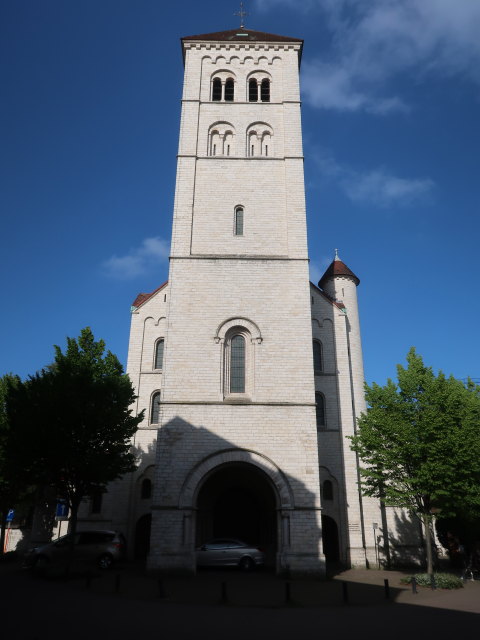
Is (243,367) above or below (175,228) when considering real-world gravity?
below

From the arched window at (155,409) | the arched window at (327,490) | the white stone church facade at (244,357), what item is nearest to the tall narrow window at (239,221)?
the white stone church facade at (244,357)

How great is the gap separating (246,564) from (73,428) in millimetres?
8910

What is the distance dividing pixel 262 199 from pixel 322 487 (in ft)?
47.8

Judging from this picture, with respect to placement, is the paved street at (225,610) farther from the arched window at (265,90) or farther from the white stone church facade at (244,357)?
the arched window at (265,90)

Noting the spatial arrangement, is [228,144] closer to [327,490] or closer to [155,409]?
[155,409]

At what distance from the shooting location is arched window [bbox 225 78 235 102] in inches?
1097

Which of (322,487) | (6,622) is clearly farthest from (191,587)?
(322,487)

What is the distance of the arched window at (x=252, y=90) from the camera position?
27.8 m

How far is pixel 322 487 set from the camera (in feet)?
79.4

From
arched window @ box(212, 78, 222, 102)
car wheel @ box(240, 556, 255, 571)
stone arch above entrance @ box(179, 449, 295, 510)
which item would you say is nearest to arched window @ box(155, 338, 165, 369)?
stone arch above entrance @ box(179, 449, 295, 510)

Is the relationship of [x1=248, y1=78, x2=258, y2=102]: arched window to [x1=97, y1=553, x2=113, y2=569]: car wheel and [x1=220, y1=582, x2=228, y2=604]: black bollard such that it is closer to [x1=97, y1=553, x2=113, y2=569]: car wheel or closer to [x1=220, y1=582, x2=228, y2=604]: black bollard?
[x1=97, y1=553, x2=113, y2=569]: car wheel

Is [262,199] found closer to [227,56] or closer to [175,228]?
[175,228]

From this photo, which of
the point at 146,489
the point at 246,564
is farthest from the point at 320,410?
the point at 146,489

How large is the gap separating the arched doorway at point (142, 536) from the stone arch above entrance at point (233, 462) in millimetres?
6921
